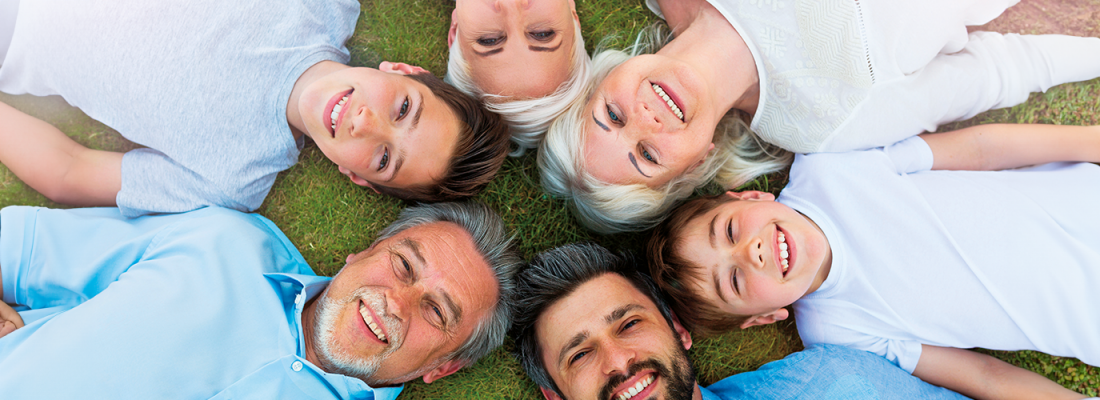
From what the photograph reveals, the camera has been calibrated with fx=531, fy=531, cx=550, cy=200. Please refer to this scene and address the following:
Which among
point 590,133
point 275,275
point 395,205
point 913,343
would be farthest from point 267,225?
point 913,343

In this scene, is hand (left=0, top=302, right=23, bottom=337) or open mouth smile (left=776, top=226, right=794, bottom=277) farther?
open mouth smile (left=776, top=226, right=794, bottom=277)

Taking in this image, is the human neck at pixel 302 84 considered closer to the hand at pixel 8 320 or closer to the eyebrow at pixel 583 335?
the hand at pixel 8 320

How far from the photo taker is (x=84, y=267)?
2885 millimetres

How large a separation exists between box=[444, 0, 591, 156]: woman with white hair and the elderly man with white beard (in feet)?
2.46

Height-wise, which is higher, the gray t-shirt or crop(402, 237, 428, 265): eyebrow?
the gray t-shirt

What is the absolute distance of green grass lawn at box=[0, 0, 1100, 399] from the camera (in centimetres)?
340

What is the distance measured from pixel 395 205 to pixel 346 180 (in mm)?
358

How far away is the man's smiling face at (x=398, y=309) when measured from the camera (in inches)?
106

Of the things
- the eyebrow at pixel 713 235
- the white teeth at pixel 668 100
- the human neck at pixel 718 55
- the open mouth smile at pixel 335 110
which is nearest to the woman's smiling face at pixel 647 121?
the white teeth at pixel 668 100

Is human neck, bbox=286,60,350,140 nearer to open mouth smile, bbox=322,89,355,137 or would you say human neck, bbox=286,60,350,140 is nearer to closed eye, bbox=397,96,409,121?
open mouth smile, bbox=322,89,355,137

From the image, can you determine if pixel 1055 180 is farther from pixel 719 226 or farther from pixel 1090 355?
pixel 719 226

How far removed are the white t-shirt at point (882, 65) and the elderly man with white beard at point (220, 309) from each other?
1961mm

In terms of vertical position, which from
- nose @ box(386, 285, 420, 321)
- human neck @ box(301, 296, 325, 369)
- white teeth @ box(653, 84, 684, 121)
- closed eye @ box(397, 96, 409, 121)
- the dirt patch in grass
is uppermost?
the dirt patch in grass

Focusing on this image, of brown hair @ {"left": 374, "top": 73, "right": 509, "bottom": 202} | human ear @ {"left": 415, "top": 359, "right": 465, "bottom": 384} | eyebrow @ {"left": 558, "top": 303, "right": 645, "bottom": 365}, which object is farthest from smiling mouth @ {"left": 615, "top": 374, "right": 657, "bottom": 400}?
brown hair @ {"left": 374, "top": 73, "right": 509, "bottom": 202}
